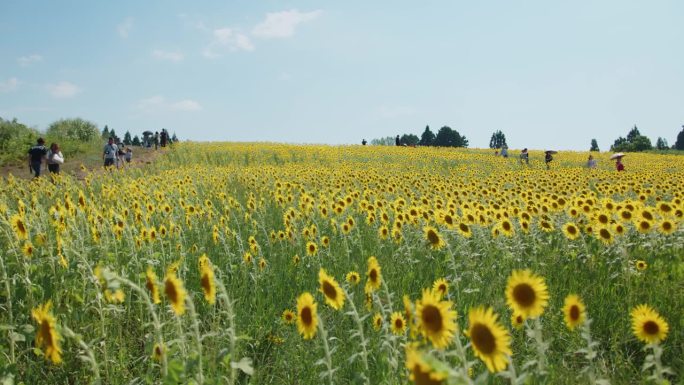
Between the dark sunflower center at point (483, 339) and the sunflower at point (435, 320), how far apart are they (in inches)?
2.9

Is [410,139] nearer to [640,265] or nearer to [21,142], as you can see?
[21,142]

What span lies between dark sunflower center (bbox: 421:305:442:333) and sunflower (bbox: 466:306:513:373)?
11 cm

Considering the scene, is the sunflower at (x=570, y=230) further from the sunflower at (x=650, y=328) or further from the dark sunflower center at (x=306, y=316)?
the dark sunflower center at (x=306, y=316)

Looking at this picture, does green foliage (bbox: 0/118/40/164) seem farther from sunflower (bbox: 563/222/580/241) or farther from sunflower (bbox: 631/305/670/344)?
sunflower (bbox: 631/305/670/344)

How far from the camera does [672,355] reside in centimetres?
338

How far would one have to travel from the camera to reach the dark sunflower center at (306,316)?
2.14 metres

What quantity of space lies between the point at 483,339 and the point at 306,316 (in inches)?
32.3

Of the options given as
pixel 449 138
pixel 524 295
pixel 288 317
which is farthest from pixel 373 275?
pixel 449 138

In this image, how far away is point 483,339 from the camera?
160cm

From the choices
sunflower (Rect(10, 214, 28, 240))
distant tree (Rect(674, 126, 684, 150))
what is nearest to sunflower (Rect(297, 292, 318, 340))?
sunflower (Rect(10, 214, 28, 240))

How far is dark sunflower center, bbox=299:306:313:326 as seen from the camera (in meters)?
2.14

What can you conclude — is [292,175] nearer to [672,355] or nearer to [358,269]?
[358,269]

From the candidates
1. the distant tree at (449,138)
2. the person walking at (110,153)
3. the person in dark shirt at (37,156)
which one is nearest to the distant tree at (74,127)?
the person walking at (110,153)

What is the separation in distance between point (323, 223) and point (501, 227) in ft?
9.95
